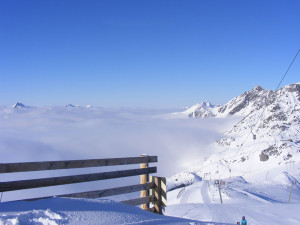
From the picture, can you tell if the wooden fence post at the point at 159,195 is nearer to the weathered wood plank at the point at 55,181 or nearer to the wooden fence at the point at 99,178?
the wooden fence at the point at 99,178

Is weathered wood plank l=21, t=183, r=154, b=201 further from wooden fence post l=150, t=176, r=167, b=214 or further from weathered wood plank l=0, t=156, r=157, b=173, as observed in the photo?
weathered wood plank l=0, t=156, r=157, b=173

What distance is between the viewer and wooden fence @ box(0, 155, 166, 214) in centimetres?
498

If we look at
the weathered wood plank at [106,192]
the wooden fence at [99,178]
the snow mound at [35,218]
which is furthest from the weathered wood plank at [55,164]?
the snow mound at [35,218]

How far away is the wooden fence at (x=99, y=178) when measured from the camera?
196 inches

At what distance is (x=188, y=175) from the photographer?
11575 cm

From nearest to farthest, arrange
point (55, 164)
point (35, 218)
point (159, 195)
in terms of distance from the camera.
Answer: point (35, 218), point (55, 164), point (159, 195)

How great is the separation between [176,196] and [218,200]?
16.1 meters

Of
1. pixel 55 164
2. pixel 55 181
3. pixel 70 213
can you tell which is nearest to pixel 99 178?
pixel 55 181

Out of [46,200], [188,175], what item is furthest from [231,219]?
[188,175]

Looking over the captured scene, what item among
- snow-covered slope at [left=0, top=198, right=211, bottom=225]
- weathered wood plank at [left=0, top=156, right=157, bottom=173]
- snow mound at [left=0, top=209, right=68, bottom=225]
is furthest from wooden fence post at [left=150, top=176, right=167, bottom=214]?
snow mound at [left=0, top=209, right=68, bottom=225]

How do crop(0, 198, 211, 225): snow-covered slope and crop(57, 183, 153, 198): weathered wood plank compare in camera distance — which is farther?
crop(57, 183, 153, 198): weathered wood plank

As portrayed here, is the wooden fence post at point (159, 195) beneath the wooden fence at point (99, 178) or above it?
beneath

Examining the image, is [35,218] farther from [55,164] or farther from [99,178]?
[99,178]

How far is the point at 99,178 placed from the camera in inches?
243
